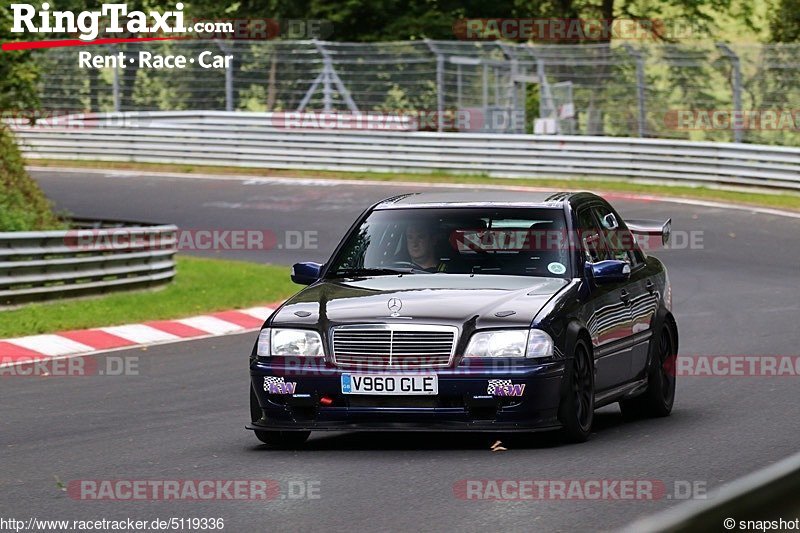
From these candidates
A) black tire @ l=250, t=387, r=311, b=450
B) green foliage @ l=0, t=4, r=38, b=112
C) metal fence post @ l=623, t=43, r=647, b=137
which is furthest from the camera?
metal fence post @ l=623, t=43, r=647, b=137

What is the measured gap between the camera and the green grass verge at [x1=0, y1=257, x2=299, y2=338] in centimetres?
1580

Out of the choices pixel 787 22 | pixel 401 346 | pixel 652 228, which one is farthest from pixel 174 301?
pixel 787 22

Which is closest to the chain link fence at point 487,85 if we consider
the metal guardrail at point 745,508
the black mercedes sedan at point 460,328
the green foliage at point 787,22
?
the green foliage at point 787,22

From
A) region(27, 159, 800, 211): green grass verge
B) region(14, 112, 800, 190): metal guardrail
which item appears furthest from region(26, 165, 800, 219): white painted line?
region(14, 112, 800, 190): metal guardrail

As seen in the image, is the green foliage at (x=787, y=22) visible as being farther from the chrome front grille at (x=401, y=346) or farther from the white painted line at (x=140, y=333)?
the chrome front grille at (x=401, y=346)

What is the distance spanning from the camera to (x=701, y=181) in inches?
1156

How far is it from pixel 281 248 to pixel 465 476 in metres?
16.3

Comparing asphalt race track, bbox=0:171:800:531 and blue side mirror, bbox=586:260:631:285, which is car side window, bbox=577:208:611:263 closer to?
blue side mirror, bbox=586:260:631:285

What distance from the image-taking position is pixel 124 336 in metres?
15.4

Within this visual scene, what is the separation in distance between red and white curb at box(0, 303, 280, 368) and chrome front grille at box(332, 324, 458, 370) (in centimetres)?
589

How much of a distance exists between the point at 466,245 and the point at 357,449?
4.88ft

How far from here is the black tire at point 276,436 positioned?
8.95 meters

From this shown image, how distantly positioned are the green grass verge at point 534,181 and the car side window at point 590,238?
16723 millimetres

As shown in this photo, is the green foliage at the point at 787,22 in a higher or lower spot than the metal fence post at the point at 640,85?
higher
